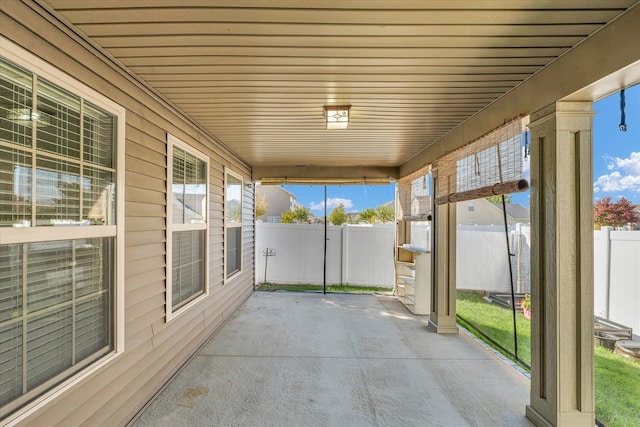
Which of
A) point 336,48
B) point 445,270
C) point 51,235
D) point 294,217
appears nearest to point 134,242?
point 51,235

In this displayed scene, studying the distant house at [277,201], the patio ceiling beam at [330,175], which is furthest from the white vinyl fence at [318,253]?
the distant house at [277,201]

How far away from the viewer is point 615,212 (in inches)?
187

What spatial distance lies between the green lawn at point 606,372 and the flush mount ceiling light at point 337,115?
3.34 meters

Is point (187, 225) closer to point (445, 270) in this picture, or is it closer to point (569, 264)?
point (445, 270)

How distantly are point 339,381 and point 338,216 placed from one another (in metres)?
9.15

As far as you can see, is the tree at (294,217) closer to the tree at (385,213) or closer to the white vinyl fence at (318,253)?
the tree at (385,213)

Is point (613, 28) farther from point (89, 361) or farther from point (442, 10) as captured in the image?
point (89, 361)

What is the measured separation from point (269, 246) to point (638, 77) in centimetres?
629

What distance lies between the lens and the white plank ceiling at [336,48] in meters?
1.45

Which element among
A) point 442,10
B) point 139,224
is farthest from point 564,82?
point 139,224

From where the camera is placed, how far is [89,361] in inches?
70.1

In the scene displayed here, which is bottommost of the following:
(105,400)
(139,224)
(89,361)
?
(105,400)

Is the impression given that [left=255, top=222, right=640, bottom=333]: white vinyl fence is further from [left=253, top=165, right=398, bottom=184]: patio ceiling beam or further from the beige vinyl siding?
the beige vinyl siding

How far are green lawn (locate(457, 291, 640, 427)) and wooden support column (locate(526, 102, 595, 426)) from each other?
0.78 meters
